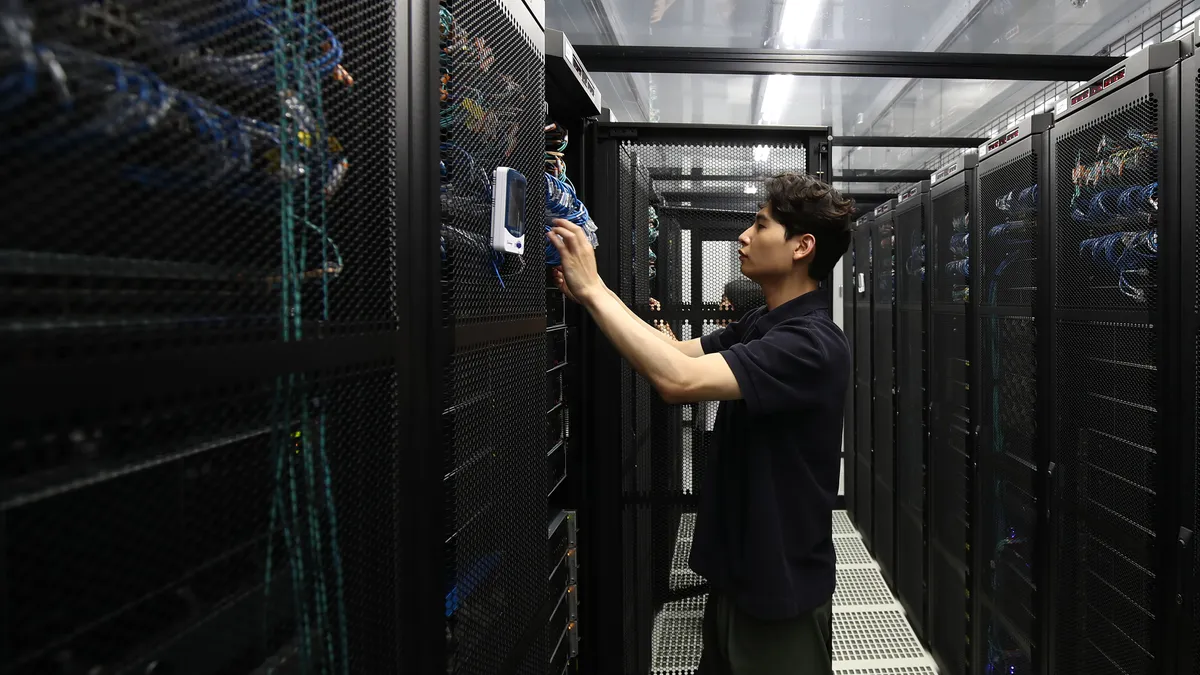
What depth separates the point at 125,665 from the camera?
412 millimetres

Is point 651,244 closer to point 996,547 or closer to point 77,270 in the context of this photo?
point 996,547

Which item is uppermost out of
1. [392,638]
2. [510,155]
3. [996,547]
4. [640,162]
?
[640,162]

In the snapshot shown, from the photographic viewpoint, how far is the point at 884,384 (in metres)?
3.88

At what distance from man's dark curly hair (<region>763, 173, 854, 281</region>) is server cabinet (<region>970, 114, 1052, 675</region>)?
0.83 m

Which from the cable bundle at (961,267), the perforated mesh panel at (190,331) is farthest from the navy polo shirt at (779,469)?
A: the cable bundle at (961,267)

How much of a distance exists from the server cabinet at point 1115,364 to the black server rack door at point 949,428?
65cm

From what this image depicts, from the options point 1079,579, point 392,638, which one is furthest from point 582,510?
point 1079,579

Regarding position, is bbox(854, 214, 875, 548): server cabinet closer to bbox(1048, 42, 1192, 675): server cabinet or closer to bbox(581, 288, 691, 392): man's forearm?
bbox(1048, 42, 1192, 675): server cabinet

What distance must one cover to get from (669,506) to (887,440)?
2341 mm

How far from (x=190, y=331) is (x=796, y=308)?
1299 millimetres

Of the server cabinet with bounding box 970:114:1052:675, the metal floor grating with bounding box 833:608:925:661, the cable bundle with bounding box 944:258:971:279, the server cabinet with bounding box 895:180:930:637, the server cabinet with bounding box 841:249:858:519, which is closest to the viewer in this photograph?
the server cabinet with bounding box 970:114:1052:675

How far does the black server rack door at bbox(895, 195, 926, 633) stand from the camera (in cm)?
313

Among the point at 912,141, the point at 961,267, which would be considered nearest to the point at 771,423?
the point at 961,267

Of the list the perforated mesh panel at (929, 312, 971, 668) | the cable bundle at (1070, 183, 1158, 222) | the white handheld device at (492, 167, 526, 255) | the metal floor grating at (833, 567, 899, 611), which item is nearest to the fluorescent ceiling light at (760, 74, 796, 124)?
the perforated mesh panel at (929, 312, 971, 668)
